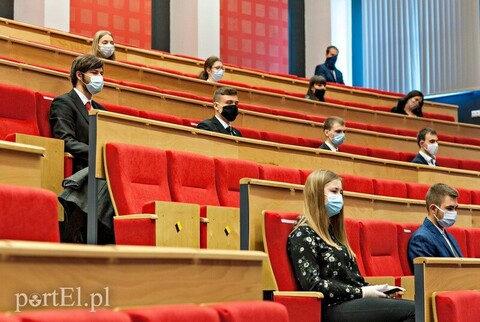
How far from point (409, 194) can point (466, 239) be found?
219mm

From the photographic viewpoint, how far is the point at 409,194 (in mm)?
1186

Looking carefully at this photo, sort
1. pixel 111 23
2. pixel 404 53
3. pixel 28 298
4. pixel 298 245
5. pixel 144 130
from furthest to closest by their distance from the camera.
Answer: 1. pixel 404 53
2. pixel 111 23
3. pixel 144 130
4. pixel 298 245
5. pixel 28 298

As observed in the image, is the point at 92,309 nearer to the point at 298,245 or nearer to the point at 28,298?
the point at 28,298

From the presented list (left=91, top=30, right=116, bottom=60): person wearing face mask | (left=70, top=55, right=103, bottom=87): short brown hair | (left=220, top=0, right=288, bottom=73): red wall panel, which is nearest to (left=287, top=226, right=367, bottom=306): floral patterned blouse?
(left=70, top=55, right=103, bottom=87): short brown hair

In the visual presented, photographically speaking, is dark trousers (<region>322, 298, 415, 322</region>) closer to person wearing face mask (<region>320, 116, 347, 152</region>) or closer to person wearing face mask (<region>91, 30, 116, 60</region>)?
person wearing face mask (<region>320, 116, 347, 152</region>)

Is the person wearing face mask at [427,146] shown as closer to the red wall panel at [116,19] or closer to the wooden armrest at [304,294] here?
the wooden armrest at [304,294]

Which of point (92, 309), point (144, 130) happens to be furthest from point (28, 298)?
point (144, 130)

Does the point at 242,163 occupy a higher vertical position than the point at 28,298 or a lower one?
higher

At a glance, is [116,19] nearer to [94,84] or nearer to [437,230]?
[94,84]

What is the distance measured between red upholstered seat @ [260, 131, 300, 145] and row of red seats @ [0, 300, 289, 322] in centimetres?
83

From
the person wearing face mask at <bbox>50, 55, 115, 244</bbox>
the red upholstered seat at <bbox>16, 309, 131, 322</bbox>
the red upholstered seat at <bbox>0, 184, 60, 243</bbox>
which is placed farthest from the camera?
the person wearing face mask at <bbox>50, 55, 115, 244</bbox>

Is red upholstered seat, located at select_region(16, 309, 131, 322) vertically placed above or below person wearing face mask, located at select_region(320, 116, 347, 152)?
below

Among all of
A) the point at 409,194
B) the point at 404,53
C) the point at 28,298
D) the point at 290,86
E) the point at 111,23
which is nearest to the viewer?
the point at 28,298

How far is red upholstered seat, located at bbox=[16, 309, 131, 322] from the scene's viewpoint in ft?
1.17
